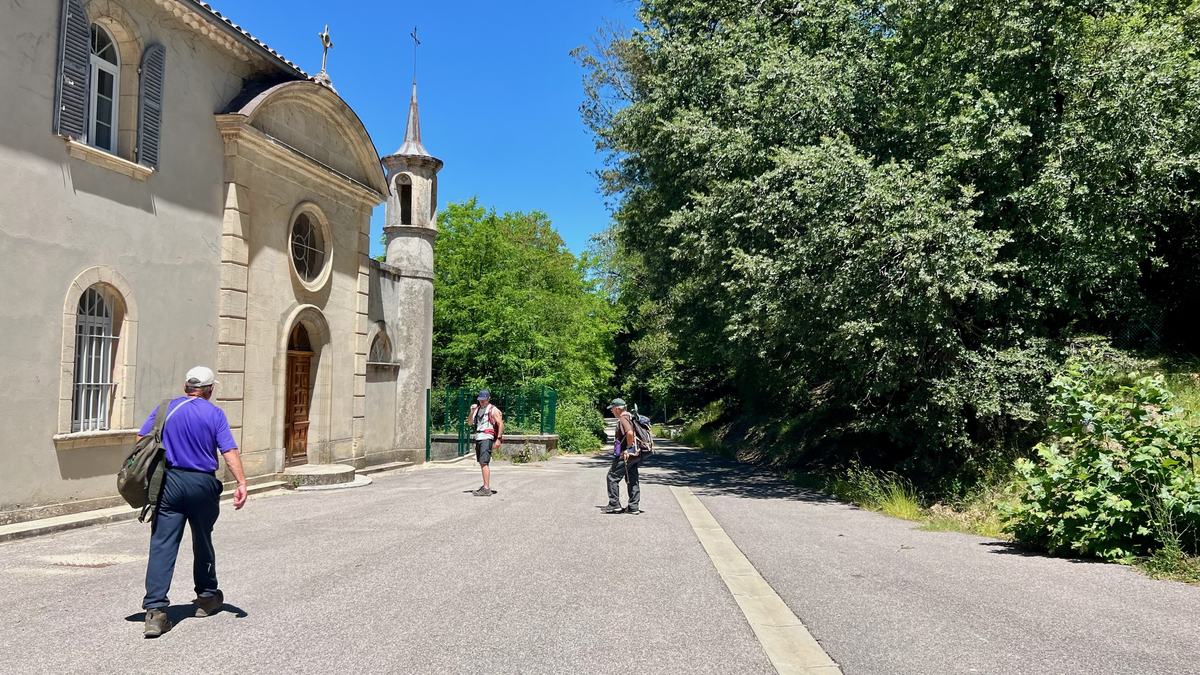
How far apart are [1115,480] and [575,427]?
23784 mm

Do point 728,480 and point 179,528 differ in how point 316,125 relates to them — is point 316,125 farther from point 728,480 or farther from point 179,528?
point 728,480

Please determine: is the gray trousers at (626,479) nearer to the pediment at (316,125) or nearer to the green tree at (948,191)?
the green tree at (948,191)

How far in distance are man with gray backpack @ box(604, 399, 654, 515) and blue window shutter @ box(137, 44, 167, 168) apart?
712 centimetres

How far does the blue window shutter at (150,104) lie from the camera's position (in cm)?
1052

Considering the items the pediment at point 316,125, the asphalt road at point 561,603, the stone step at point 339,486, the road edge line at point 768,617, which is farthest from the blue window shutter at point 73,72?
the road edge line at point 768,617

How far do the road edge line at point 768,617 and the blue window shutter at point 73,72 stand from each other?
29.1ft

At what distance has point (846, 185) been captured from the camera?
12531 millimetres

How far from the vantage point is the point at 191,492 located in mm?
4988

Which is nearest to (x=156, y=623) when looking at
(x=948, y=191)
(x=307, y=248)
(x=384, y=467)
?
(x=307, y=248)

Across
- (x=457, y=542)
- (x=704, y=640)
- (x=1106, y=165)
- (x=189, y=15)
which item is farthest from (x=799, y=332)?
(x=189, y=15)

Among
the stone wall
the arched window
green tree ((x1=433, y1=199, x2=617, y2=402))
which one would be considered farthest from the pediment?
green tree ((x1=433, y1=199, x2=617, y2=402))

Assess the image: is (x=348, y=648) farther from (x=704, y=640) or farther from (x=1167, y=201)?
(x=1167, y=201)

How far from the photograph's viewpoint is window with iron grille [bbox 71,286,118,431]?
974 cm

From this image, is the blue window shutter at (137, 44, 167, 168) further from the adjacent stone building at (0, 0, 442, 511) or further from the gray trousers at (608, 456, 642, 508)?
the gray trousers at (608, 456, 642, 508)
